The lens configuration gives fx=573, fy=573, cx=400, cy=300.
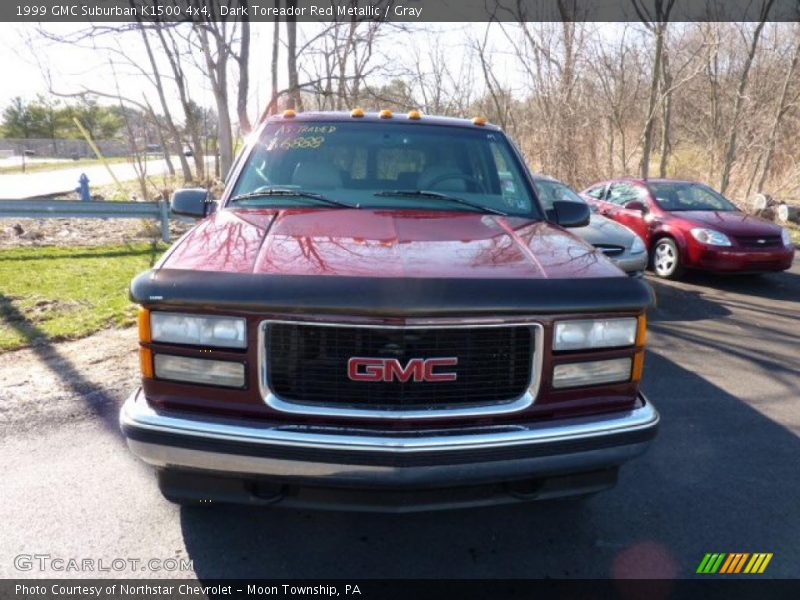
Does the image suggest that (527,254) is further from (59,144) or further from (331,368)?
(59,144)

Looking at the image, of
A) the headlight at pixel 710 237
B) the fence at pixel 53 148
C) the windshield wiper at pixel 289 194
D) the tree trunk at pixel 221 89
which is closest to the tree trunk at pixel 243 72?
the tree trunk at pixel 221 89

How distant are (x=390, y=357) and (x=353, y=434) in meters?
0.30

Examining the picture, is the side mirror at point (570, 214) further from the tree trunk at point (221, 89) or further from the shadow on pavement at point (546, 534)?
the tree trunk at point (221, 89)

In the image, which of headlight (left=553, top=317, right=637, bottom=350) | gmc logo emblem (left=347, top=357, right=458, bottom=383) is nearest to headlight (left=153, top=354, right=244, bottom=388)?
gmc logo emblem (left=347, top=357, right=458, bottom=383)

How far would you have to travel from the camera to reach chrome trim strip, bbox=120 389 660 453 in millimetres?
2000

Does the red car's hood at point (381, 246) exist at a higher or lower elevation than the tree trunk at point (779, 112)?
lower

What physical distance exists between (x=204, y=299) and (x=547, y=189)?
754 cm

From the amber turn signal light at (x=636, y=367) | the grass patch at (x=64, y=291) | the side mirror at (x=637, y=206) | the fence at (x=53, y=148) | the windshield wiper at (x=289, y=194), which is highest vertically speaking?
the fence at (x=53, y=148)

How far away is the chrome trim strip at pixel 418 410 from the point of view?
204 centimetres

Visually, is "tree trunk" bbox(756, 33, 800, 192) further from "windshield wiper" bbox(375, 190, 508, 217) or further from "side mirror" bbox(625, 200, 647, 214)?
"windshield wiper" bbox(375, 190, 508, 217)

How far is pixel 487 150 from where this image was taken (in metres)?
3.73

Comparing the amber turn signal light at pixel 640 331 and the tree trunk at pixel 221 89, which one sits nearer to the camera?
the amber turn signal light at pixel 640 331

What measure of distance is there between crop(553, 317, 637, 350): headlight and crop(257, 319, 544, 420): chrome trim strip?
9cm

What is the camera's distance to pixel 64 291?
20.4 feet
